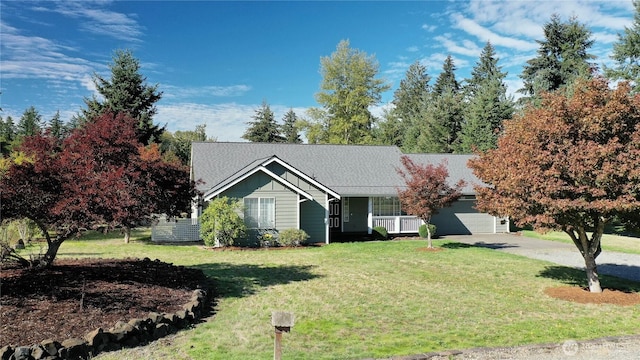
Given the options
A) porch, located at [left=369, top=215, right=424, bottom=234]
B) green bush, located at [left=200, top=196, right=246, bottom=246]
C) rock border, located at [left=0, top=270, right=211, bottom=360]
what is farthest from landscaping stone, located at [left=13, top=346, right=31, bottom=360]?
porch, located at [left=369, top=215, right=424, bottom=234]

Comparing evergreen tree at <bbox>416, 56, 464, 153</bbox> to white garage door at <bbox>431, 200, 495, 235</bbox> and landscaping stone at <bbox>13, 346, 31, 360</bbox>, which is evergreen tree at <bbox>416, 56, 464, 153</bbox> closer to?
white garage door at <bbox>431, 200, 495, 235</bbox>

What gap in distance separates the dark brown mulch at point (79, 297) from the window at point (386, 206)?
15.9 metres

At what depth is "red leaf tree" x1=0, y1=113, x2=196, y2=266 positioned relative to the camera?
30.8 feet

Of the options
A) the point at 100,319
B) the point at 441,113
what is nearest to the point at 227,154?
the point at 100,319

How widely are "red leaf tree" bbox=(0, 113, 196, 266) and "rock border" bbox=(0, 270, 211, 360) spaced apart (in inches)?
104

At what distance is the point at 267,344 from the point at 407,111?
61081mm

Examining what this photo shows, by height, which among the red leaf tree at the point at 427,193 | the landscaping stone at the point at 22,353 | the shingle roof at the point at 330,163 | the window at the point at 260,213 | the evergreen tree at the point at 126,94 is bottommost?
the landscaping stone at the point at 22,353

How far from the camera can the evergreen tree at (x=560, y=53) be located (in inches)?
1684

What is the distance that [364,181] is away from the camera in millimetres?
26547

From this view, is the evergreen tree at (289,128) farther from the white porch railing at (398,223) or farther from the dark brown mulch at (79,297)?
the dark brown mulch at (79,297)

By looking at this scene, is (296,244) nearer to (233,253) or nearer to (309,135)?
(233,253)

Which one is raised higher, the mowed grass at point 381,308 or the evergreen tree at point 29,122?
the evergreen tree at point 29,122

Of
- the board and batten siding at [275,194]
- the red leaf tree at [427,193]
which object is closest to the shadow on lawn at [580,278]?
the red leaf tree at [427,193]

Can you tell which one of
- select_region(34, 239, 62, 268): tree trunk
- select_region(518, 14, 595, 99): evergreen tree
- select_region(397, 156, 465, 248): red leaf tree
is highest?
select_region(518, 14, 595, 99): evergreen tree
